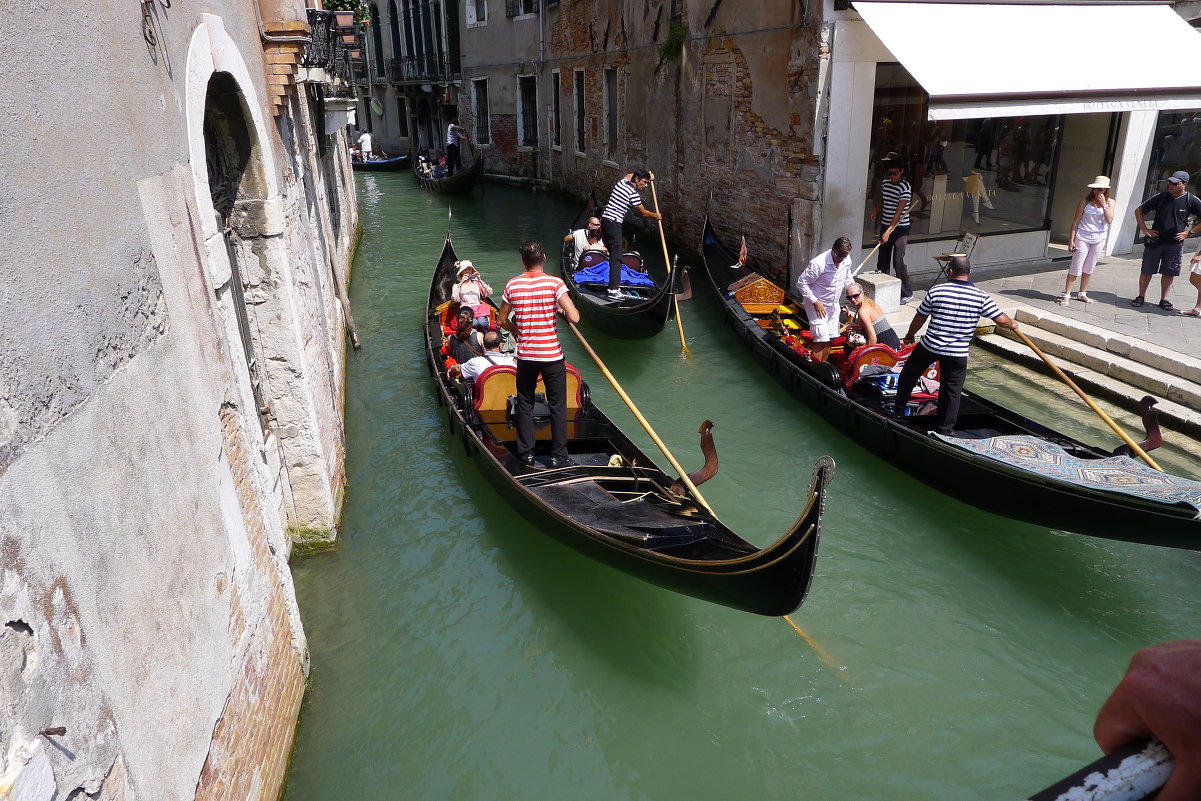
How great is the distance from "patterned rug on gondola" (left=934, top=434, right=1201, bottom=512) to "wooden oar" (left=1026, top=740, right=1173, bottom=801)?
9.54ft

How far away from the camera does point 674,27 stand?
323 inches

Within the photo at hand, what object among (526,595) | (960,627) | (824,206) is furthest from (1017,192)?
(526,595)

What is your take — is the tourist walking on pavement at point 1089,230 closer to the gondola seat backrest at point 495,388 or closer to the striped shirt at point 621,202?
the striped shirt at point 621,202

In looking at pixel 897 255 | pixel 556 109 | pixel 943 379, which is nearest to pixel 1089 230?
pixel 897 255

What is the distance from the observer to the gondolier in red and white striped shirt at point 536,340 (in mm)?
3404

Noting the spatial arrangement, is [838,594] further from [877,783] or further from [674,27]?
[674,27]

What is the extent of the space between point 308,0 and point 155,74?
4.22 meters

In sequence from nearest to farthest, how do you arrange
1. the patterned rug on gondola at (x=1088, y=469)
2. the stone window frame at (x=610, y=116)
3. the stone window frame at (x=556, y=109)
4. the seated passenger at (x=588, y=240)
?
the patterned rug on gondola at (x=1088, y=469) < the seated passenger at (x=588, y=240) < the stone window frame at (x=610, y=116) < the stone window frame at (x=556, y=109)

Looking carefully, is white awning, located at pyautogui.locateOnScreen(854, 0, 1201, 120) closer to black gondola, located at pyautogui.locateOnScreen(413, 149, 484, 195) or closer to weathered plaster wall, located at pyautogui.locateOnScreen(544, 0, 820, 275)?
weathered plaster wall, located at pyautogui.locateOnScreen(544, 0, 820, 275)

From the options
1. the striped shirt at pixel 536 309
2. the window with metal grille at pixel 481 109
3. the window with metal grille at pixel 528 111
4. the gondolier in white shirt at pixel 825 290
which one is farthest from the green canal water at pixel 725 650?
the window with metal grille at pixel 481 109

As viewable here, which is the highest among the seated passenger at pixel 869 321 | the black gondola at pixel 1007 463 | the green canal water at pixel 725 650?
the seated passenger at pixel 869 321

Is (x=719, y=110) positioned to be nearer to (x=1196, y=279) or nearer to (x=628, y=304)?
(x=628, y=304)

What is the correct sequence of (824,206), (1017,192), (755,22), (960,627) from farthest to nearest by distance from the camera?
(1017,192)
(755,22)
(824,206)
(960,627)

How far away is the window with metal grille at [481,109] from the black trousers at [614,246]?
9.56m
